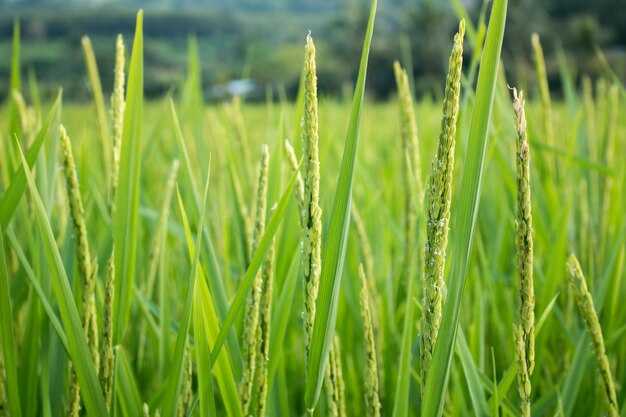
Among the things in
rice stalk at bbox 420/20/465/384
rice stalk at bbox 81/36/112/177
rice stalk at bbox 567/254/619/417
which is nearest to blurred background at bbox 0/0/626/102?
rice stalk at bbox 81/36/112/177

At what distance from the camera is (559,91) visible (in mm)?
12344

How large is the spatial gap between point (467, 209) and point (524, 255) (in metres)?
0.04

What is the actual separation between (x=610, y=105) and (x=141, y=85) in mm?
815

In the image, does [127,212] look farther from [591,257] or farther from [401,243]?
[591,257]

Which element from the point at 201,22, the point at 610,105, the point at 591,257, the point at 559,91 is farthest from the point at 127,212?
the point at 201,22

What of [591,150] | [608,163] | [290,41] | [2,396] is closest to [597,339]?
[2,396]

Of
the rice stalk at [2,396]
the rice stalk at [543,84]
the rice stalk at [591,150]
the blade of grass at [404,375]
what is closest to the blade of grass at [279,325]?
the blade of grass at [404,375]

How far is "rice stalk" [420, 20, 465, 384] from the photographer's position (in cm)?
27

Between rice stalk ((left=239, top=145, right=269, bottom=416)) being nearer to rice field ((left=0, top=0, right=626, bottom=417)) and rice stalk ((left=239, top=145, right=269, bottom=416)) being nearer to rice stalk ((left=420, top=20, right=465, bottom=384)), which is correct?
rice field ((left=0, top=0, right=626, bottom=417))

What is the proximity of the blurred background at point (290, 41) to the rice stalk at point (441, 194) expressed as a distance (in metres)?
0.15

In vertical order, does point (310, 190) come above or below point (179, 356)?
above

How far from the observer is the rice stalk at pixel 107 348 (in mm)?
387

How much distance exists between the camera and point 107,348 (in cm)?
39

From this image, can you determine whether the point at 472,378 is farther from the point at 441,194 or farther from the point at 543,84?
the point at 543,84
